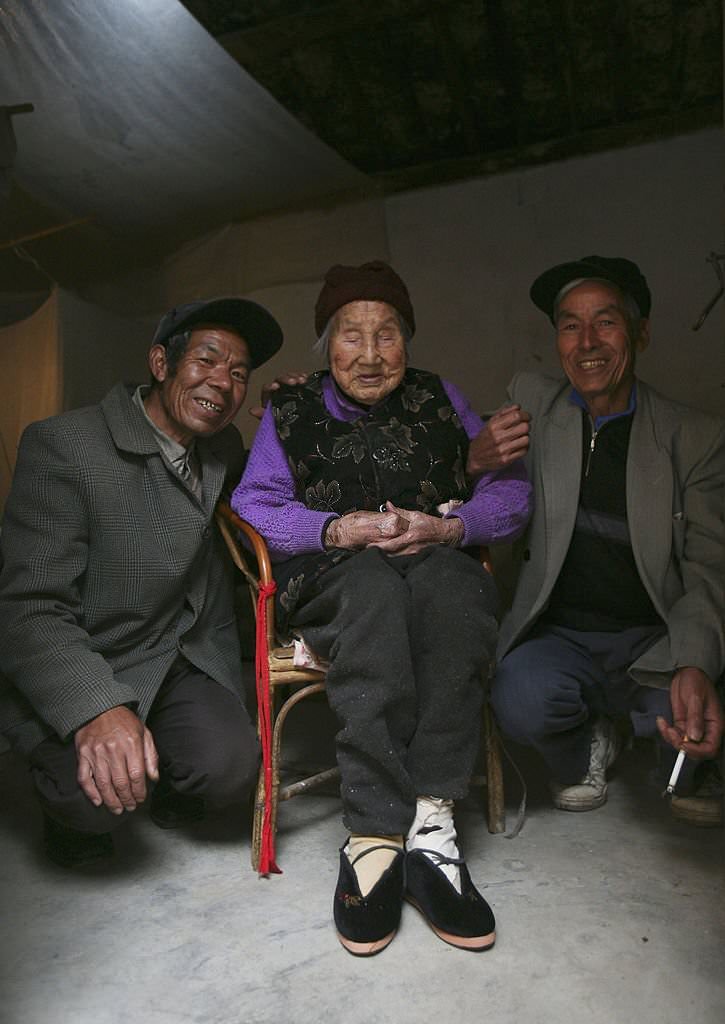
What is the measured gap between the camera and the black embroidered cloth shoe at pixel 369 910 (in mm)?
1725

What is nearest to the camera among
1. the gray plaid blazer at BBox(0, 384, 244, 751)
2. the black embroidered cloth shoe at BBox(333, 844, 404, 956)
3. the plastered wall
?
the black embroidered cloth shoe at BBox(333, 844, 404, 956)

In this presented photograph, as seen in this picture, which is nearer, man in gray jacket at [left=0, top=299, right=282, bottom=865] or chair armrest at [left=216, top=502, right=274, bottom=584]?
A: man in gray jacket at [left=0, top=299, right=282, bottom=865]

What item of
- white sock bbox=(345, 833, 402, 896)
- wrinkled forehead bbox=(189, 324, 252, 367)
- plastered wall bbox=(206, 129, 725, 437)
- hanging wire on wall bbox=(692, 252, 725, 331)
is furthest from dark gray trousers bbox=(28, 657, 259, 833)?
plastered wall bbox=(206, 129, 725, 437)

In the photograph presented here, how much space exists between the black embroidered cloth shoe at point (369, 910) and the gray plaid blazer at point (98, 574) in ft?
1.97

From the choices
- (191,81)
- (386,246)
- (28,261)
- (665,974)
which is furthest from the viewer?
(386,246)

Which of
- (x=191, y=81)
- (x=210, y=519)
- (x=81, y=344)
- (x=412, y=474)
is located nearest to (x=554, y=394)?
(x=412, y=474)

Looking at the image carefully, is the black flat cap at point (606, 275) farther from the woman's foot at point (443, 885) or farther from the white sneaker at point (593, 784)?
the woman's foot at point (443, 885)

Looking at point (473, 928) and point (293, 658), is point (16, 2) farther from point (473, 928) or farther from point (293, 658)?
point (473, 928)

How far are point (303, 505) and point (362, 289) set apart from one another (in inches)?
22.5

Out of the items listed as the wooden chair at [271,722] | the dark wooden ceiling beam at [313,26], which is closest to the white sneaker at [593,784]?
the wooden chair at [271,722]

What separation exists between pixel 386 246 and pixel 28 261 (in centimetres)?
150

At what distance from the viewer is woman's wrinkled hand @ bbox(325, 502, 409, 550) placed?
6.86 ft

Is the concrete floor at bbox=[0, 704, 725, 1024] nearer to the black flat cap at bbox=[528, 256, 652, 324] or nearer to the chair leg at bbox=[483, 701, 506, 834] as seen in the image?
the chair leg at bbox=[483, 701, 506, 834]

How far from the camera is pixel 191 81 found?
2.81 metres
